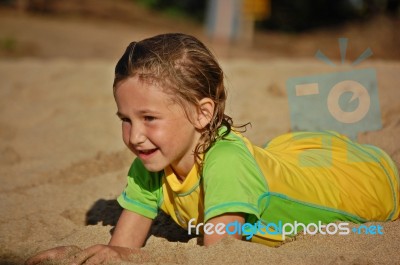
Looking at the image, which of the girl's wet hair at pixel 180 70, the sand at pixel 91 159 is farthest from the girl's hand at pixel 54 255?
→ the girl's wet hair at pixel 180 70

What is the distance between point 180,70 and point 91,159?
5.59ft

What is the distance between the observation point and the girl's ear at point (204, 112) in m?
2.11

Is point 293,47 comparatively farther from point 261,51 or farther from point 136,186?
point 136,186

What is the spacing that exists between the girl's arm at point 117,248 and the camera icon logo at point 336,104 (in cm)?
100

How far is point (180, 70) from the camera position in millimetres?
2041

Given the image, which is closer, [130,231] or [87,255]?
[87,255]

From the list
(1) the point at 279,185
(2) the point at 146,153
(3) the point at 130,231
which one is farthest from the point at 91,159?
(1) the point at 279,185

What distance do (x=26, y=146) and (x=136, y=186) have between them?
1.92 m

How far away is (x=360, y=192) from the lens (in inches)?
92.4

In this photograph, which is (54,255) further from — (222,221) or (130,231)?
(222,221)

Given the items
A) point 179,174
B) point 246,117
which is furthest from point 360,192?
point 246,117

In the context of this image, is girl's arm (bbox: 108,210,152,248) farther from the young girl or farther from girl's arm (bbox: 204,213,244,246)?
girl's arm (bbox: 204,213,244,246)

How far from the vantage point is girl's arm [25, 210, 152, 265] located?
2.02 metres

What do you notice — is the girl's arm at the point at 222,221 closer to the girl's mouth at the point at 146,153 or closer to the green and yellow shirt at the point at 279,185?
the green and yellow shirt at the point at 279,185
